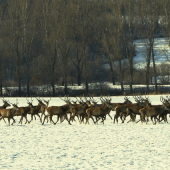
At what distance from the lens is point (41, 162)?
A: 31.7 feet

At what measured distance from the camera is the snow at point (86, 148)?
9.39 metres

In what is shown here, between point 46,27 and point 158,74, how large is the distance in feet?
78.3

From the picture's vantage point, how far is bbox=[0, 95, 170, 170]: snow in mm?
9391

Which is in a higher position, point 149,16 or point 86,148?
point 149,16

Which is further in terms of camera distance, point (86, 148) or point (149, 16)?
point (149, 16)

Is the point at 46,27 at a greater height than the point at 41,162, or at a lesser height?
greater

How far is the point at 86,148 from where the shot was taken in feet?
37.4

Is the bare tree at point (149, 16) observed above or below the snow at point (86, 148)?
above

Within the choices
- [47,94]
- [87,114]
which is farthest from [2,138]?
[47,94]

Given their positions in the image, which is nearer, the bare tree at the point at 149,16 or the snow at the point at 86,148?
the snow at the point at 86,148

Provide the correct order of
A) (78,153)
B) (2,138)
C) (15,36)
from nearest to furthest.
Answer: (78,153), (2,138), (15,36)

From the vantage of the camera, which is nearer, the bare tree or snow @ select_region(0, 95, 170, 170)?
snow @ select_region(0, 95, 170, 170)

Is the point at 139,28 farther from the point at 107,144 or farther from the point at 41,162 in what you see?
the point at 41,162

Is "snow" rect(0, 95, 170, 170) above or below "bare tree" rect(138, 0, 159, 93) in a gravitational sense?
below
